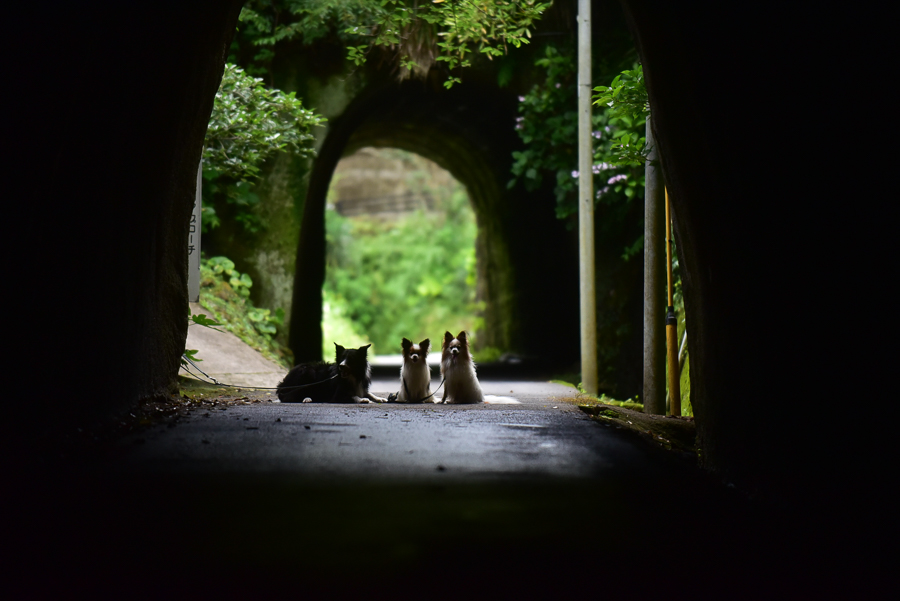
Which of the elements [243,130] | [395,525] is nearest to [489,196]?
[243,130]

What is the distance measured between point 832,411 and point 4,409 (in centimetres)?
372

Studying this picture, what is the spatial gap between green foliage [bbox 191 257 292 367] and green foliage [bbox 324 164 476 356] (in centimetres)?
2380

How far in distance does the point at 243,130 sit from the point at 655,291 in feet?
19.2

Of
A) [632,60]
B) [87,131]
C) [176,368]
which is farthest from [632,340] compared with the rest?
[87,131]

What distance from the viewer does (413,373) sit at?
7008 mm

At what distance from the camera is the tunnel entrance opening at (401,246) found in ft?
116

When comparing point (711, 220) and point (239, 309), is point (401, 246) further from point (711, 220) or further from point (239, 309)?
point (711, 220)

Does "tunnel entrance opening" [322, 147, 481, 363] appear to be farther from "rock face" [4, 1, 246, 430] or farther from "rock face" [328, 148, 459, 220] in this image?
"rock face" [4, 1, 246, 430]

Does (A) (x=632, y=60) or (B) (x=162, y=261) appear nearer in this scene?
(B) (x=162, y=261)

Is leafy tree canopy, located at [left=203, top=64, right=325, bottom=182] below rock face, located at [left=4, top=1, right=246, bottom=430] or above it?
above

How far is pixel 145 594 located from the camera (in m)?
2.36

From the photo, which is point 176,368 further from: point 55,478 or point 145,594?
point 145,594

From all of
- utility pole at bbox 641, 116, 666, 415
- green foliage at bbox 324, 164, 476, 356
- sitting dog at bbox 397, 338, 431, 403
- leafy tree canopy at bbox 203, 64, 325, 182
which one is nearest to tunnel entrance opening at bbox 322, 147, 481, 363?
green foliage at bbox 324, 164, 476, 356

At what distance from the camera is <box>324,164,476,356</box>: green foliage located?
1390 inches
